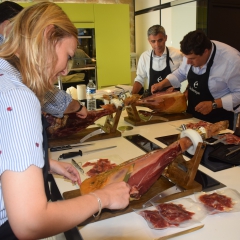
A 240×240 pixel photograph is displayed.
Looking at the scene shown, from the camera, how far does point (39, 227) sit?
2.01 ft

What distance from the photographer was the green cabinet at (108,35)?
13.2ft

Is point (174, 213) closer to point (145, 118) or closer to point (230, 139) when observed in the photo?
point (230, 139)

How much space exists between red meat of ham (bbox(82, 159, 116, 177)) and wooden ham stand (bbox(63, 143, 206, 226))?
0.19m

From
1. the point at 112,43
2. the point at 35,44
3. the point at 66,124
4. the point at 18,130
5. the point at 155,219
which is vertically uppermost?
the point at 112,43

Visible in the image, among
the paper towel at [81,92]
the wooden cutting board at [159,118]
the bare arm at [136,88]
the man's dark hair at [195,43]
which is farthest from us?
the bare arm at [136,88]

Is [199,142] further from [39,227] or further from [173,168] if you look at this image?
[39,227]

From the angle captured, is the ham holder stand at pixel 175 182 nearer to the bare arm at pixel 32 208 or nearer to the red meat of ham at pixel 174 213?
the red meat of ham at pixel 174 213

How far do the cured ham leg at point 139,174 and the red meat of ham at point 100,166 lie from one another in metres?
0.19

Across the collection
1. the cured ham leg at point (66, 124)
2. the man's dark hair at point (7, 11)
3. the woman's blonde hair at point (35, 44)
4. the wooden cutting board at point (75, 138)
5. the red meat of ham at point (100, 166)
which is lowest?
the red meat of ham at point (100, 166)

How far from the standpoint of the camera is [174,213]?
36.9 inches

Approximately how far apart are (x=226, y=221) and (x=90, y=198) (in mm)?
470

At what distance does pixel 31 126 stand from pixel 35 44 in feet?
0.72

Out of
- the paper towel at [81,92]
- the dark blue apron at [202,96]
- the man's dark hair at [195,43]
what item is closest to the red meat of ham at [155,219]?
the dark blue apron at [202,96]

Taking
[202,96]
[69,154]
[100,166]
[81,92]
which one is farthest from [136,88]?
[100,166]
